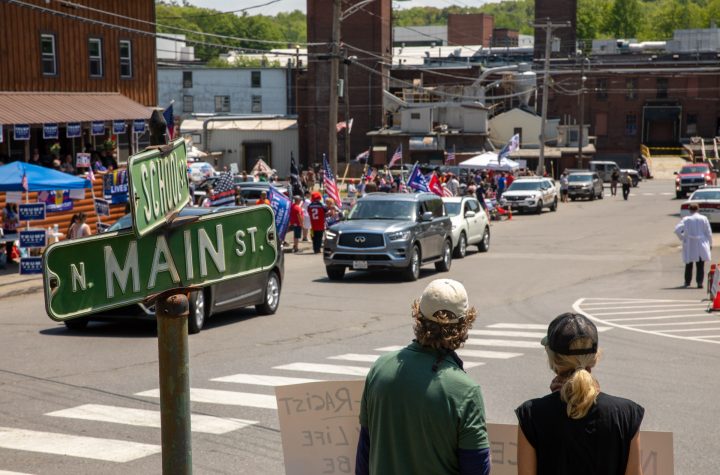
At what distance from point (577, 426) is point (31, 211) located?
2182 centimetres

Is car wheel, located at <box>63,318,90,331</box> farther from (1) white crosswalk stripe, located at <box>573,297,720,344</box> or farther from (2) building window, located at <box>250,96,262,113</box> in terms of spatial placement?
(2) building window, located at <box>250,96,262,113</box>

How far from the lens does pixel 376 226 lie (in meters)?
25.7

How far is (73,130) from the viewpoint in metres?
32.5

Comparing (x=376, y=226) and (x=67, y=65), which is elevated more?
(x=67, y=65)

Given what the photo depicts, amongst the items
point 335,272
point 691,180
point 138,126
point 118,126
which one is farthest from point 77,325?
point 691,180

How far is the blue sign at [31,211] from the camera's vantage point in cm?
2456

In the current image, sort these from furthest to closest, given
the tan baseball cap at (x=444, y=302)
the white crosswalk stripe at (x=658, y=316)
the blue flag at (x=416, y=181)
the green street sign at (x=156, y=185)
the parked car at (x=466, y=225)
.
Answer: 1. the blue flag at (x=416, y=181)
2. the parked car at (x=466, y=225)
3. the white crosswalk stripe at (x=658, y=316)
4. the tan baseball cap at (x=444, y=302)
5. the green street sign at (x=156, y=185)

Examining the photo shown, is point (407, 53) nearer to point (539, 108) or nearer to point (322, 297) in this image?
point (539, 108)

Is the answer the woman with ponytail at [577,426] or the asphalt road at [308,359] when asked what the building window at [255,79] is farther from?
the woman with ponytail at [577,426]

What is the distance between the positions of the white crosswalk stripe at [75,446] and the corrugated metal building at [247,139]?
228 ft

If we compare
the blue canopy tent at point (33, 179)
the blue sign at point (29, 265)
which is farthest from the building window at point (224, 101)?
the blue sign at point (29, 265)

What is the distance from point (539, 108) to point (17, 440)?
295 feet

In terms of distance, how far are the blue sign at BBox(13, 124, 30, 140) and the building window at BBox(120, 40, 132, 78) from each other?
8.02 m

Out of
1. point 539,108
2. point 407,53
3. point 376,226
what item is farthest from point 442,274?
point 407,53
